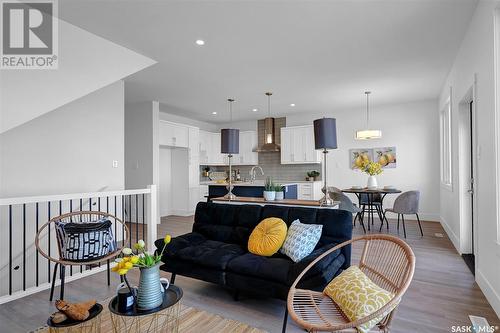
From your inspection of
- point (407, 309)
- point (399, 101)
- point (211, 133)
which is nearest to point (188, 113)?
point (211, 133)

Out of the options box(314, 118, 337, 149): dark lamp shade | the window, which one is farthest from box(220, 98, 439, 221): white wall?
box(314, 118, 337, 149): dark lamp shade

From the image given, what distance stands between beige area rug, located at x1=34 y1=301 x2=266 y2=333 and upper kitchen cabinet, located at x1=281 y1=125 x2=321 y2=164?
573 cm

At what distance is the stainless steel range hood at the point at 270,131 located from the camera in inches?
307

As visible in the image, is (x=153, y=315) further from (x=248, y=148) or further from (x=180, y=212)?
(x=248, y=148)

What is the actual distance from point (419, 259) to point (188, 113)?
6.09 meters

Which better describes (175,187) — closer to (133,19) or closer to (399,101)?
(133,19)

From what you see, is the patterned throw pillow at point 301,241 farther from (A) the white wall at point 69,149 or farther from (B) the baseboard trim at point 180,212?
(B) the baseboard trim at point 180,212

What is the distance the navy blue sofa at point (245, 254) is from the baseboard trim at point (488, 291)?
4.00 feet

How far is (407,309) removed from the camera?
8.13ft

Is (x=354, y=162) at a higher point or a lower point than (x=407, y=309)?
higher

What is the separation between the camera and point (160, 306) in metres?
1.65

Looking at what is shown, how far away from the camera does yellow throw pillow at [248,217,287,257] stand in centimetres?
260

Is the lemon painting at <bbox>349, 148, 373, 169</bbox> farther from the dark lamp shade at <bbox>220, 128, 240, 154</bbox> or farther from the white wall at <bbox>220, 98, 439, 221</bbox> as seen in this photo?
the dark lamp shade at <bbox>220, 128, 240, 154</bbox>

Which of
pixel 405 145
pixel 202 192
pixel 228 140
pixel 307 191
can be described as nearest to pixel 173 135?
pixel 202 192
